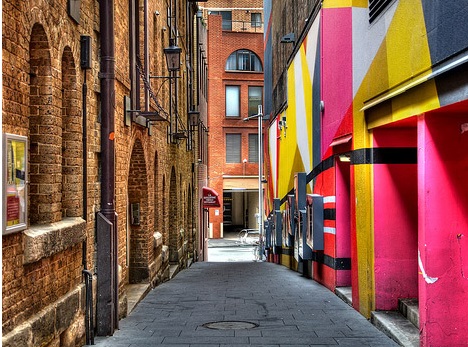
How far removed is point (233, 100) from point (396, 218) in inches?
1582

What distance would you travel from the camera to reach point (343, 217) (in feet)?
41.3

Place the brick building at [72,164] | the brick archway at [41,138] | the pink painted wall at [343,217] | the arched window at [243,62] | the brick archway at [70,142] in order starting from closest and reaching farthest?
the brick building at [72,164] → the brick archway at [41,138] → the brick archway at [70,142] → the pink painted wall at [343,217] → the arched window at [243,62]

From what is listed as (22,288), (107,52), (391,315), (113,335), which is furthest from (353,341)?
(107,52)

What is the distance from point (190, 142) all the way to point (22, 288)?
19417mm

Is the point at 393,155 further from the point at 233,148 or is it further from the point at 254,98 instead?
the point at 254,98

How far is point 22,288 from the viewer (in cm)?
597

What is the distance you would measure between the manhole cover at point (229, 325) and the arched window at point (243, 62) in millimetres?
40401

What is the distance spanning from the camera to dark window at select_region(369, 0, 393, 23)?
878 cm

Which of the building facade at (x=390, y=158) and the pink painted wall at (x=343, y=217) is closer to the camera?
the building facade at (x=390, y=158)

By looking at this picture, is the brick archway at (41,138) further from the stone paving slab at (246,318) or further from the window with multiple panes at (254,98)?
the window with multiple panes at (254,98)

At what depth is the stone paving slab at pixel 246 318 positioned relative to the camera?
8516 millimetres

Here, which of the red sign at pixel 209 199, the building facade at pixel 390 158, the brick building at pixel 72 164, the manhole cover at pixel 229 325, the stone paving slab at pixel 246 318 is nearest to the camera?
the brick building at pixel 72 164

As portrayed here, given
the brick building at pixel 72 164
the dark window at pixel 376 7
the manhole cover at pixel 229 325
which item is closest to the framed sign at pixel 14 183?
the brick building at pixel 72 164

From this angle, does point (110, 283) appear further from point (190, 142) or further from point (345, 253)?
point (190, 142)
